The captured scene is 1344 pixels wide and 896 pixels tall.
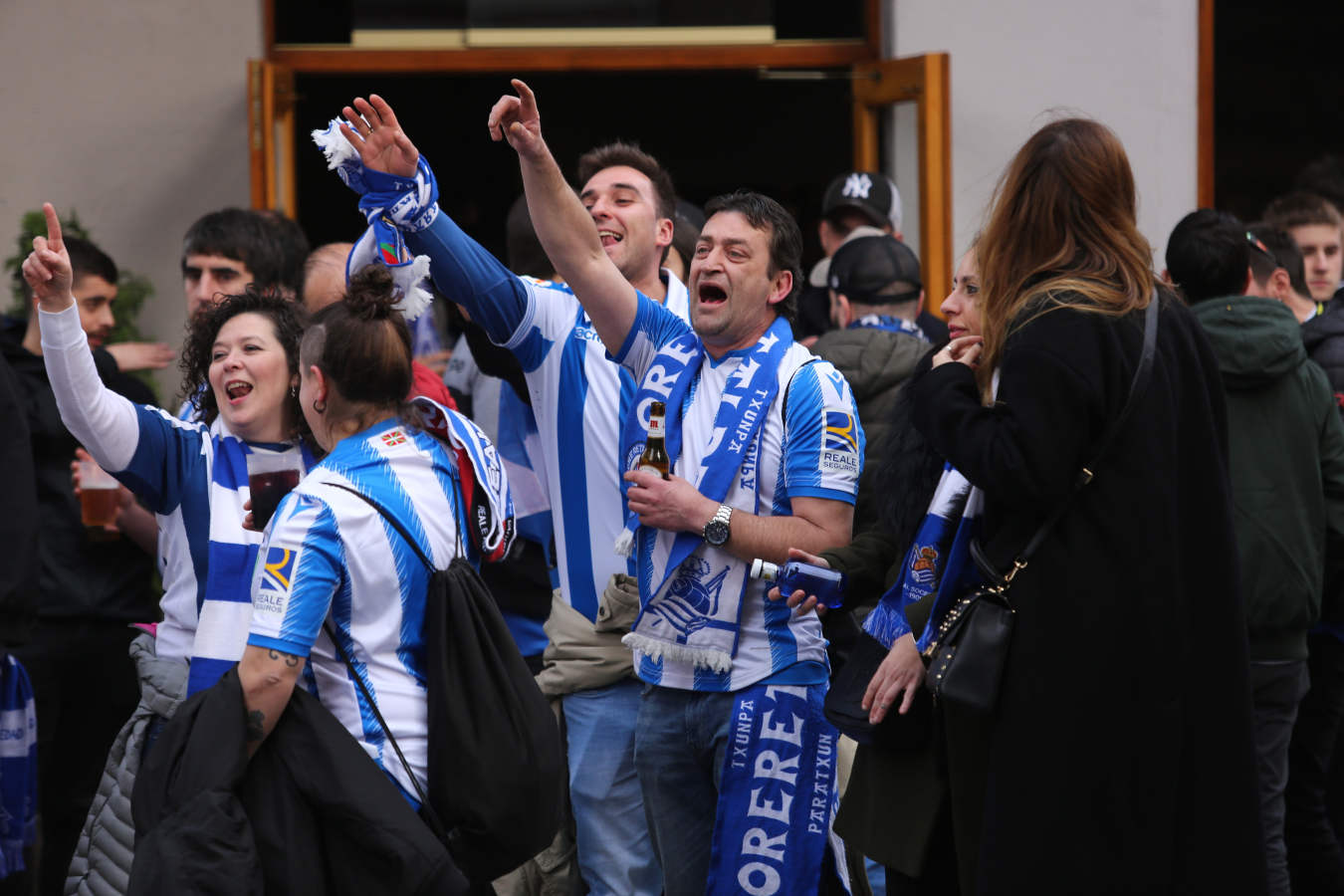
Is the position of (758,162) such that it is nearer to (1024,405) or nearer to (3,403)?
(3,403)

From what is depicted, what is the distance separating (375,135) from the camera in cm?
316

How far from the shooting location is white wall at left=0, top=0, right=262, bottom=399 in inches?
277

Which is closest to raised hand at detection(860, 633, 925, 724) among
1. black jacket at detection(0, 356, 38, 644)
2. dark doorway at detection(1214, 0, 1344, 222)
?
black jacket at detection(0, 356, 38, 644)

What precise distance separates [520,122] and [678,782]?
59.6 inches

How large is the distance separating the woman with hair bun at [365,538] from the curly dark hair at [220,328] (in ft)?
2.18

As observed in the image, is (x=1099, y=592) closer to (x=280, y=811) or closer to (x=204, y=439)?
(x=280, y=811)

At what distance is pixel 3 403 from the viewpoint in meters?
3.77

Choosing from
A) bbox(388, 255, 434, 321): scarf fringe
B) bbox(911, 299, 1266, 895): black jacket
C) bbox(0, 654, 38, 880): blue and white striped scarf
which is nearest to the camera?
bbox(911, 299, 1266, 895): black jacket

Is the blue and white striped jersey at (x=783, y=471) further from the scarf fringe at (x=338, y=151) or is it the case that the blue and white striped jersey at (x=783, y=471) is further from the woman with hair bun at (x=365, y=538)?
the scarf fringe at (x=338, y=151)

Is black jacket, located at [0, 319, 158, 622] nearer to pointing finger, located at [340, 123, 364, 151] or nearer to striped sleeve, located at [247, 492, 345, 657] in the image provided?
pointing finger, located at [340, 123, 364, 151]

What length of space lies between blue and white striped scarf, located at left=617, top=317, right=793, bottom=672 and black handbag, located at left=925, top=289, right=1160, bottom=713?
0.70 metres

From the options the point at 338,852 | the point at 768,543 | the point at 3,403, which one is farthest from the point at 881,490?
the point at 3,403

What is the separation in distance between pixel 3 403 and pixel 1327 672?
13.1ft

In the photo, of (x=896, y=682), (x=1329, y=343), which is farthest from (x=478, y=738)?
(x=1329, y=343)
